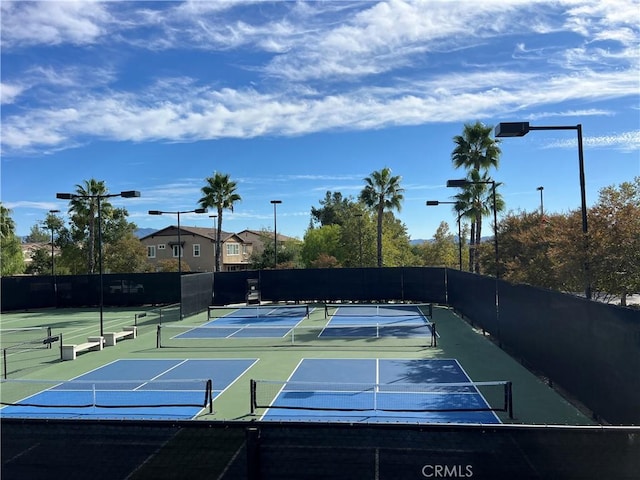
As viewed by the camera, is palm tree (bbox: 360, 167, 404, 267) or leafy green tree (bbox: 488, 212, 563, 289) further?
palm tree (bbox: 360, 167, 404, 267)

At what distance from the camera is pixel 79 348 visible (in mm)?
18156

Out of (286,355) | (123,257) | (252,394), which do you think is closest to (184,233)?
(123,257)

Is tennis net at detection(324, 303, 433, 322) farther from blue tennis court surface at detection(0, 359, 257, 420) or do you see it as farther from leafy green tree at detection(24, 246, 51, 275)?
leafy green tree at detection(24, 246, 51, 275)

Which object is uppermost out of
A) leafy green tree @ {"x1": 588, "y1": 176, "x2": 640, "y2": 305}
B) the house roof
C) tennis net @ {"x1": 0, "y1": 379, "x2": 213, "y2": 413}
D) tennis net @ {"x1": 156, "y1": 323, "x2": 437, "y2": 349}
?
the house roof

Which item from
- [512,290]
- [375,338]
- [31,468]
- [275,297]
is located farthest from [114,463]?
Result: [275,297]

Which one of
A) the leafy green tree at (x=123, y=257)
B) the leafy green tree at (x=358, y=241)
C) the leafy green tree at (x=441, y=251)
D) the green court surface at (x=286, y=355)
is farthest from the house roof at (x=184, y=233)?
the green court surface at (x=286, y=355)

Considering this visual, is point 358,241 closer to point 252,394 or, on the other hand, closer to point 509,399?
point 252,394

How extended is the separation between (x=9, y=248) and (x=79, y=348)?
4161 cm

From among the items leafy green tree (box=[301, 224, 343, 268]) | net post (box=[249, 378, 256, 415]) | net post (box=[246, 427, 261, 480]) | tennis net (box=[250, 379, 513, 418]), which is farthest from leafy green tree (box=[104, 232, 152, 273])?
net post (box=[246, 427, 261, 480])

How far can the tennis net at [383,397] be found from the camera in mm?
10852

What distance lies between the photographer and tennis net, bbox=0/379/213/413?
11.6 meters

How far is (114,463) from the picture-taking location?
3.22 metres

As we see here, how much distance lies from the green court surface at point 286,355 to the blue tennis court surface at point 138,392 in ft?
1.28

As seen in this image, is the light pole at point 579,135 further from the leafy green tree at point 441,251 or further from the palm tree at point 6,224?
the palm tree at point 6,224
